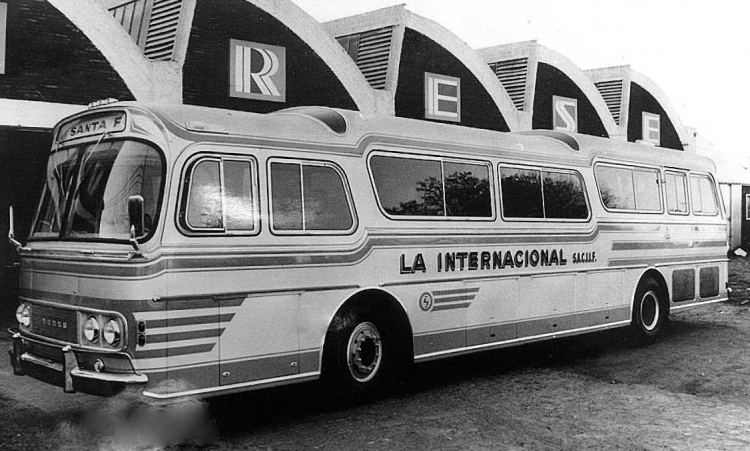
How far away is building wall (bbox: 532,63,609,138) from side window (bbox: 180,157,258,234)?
55.8ft

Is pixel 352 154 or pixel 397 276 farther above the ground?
pixel 352 154

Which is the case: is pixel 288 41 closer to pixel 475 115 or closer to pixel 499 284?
pixel 475 115

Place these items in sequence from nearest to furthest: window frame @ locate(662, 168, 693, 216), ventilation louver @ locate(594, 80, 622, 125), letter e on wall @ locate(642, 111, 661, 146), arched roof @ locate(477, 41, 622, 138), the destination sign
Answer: the destination sign < window frame @ locate(662, 168, 693, 216) < arched roof @ locate(477, 41, 622, 138) < ventilation louver @ locate(594, 80, 622, 125) < letter e on wall @ locate(642, 111, 661, 146)

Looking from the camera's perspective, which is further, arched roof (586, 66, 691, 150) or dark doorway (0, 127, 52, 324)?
arched roof (586, 66, 691, 150)

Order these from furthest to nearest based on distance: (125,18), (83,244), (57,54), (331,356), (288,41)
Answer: (125,18) → (288,41) → (57,54) → (331,356) → (83,244)

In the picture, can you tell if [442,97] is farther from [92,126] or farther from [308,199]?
[92,126]

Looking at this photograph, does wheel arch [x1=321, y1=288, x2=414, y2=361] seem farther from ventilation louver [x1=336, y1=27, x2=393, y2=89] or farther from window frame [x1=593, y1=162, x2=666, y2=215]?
ventilation louver [x1=336, y1=27, x2=393, y2=89]

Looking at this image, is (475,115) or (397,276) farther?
(475,115)

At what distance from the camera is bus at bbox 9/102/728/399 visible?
628cm

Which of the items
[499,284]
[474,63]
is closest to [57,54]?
[499,284]

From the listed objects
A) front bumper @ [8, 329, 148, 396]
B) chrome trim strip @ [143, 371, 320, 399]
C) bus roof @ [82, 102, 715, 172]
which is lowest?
chrome trim strip @ [143, 371, 320, 399]

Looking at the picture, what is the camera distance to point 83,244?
6.60m

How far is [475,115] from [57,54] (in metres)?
10.7

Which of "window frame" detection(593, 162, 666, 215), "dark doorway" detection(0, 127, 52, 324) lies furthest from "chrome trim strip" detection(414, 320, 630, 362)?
"dark doorway" detection(0, 127, 52, 324)
